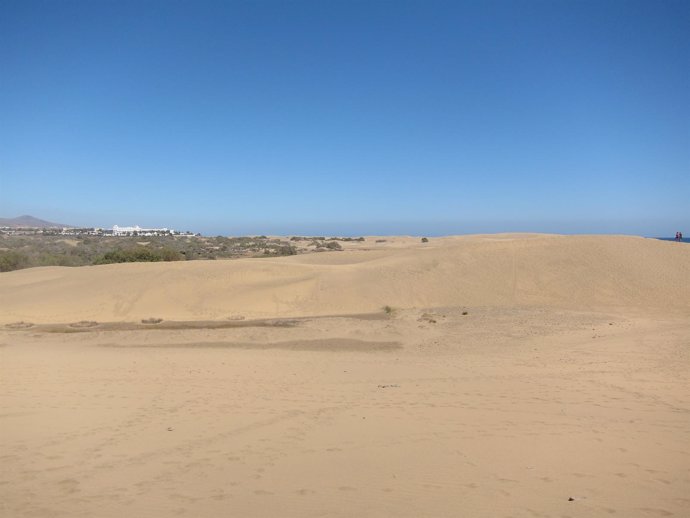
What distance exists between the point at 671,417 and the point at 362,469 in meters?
4.71

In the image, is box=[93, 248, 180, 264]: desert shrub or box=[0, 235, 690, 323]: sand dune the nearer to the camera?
box=[0, 235, 690, 323]: sand dune

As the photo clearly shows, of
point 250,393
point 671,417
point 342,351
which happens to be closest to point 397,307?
point 342,351

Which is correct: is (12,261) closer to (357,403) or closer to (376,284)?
(376,284)

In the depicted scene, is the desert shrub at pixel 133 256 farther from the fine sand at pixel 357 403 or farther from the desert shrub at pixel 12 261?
the fine sand at pixel 357 403

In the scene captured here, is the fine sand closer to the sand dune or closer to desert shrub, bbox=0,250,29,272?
the sand dune

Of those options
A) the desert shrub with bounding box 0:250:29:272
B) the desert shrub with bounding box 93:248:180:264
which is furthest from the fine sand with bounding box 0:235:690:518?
the desert shrub with bounding box 0:250:29:272

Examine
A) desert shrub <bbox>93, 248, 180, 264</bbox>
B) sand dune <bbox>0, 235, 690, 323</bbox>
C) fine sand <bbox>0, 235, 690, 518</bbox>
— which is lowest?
fine sand <bbox>0, 235, 690, 518</bbox>

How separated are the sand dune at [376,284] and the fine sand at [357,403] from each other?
0.56ft

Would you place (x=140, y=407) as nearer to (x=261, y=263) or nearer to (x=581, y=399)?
(x=581, y=399)

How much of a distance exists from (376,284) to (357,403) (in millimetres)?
13548

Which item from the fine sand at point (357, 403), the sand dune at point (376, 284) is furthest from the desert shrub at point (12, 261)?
the fine sand at point (357, 403)

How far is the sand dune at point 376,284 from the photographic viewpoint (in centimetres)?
1897

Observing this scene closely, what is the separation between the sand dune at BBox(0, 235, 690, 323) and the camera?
1897 centimetres

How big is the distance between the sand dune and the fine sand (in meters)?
0.17
